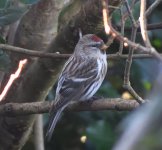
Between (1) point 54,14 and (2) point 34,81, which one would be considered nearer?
(2) point 34,81

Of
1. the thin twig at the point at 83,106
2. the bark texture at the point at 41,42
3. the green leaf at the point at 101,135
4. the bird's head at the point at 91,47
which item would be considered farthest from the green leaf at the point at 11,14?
the green leaf at the point at 101,135

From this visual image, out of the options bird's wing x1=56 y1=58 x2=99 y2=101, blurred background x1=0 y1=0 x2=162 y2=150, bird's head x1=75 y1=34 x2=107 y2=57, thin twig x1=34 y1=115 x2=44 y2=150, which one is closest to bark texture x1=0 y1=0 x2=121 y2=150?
thin twig x1=34 y1=115 x2=44 y2=150

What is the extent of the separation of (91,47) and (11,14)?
1287mm

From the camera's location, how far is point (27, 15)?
376cm

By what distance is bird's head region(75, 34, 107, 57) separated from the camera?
4.11 meters

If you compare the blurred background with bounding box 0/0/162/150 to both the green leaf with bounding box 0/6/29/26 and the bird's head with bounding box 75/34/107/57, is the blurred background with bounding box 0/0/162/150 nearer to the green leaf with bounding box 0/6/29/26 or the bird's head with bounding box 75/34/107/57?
the bird's head with bounding box 75/34/107/57

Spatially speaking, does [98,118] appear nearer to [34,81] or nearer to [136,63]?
[136,63]

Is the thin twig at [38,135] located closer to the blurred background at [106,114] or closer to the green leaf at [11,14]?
the blurred background at [106,114]

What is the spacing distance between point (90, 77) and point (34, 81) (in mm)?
801

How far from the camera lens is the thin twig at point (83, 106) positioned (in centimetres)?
265

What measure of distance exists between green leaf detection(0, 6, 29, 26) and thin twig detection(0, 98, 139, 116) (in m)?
0.66

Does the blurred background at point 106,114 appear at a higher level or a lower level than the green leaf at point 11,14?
lower

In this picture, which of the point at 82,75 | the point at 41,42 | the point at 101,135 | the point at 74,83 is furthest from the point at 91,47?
the point at 101,135

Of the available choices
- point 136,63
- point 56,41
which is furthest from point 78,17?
point 136,63
